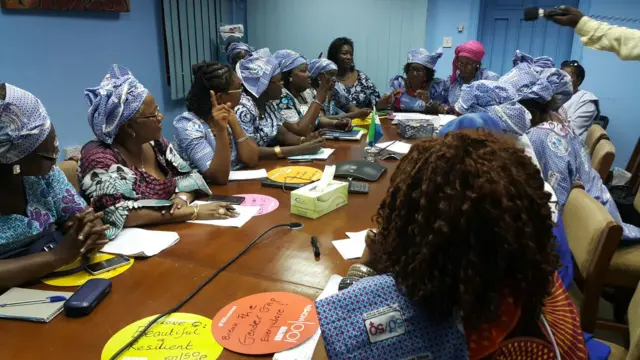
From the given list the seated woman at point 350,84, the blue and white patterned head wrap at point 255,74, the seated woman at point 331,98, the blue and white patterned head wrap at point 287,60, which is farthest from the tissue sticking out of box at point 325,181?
the seated woman at point 350,84

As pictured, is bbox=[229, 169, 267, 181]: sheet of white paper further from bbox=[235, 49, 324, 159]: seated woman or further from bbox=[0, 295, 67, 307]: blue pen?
bbox=[0, 295, 67, 307]: blue pen

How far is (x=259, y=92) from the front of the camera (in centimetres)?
292

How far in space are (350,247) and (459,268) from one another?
83cm

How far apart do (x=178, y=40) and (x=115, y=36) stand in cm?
80

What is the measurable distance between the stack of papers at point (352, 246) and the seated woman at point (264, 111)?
4.02 ft

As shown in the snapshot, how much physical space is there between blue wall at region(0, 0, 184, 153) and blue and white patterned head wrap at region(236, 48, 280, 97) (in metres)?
1.60

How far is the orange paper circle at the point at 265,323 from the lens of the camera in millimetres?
1032

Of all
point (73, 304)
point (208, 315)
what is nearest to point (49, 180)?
point (73, 304)

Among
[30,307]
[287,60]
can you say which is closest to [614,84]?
[287,60]

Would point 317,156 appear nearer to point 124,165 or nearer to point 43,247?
point 124,165

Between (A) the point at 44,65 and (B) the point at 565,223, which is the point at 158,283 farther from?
(A) the point at 44,65

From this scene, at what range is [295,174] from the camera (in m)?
2.35

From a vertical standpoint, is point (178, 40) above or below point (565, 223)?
above

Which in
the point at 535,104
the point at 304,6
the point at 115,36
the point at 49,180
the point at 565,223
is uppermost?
the point at 304,6
